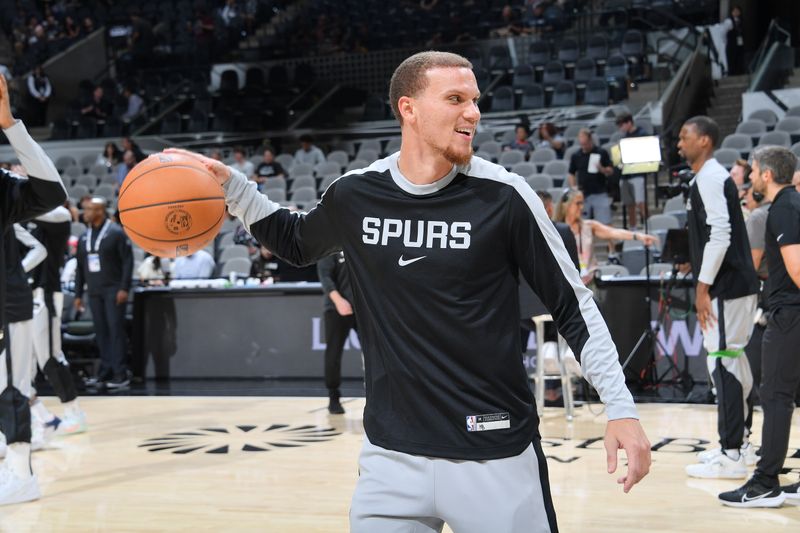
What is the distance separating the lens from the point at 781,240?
4.72m

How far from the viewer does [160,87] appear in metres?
20.5

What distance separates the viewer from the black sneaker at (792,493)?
4.94 m

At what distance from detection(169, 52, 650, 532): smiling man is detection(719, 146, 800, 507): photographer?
2583 millimetres

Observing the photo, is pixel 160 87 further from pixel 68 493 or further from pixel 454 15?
pixel 68 493

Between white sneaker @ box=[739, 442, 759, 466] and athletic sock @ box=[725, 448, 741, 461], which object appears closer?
athletic sock @ box=[725, 448, 741, 461]

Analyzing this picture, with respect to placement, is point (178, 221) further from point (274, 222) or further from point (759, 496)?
point (759, 496)

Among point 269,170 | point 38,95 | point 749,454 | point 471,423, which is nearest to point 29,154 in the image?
point 471,423

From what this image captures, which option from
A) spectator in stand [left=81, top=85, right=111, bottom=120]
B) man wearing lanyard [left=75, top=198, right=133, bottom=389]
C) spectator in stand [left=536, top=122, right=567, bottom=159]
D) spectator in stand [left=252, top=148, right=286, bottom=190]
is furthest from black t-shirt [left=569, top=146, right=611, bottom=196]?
spectator in stand [left=81, top=85, right=111, bottom=120]

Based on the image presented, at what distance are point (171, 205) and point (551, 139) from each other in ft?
38.7

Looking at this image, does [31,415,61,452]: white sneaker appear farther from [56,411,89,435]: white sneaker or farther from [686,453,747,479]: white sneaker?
[686,453,747,479]: white sneaker

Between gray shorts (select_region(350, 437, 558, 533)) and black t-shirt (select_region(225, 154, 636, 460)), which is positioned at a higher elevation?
black t-shirt (select_region(225, 154, 636, 460))

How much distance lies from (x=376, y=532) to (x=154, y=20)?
2211 cm

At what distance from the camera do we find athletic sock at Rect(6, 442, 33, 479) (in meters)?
5.33

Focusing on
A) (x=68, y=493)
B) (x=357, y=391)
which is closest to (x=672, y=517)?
(x=68, y=493)
